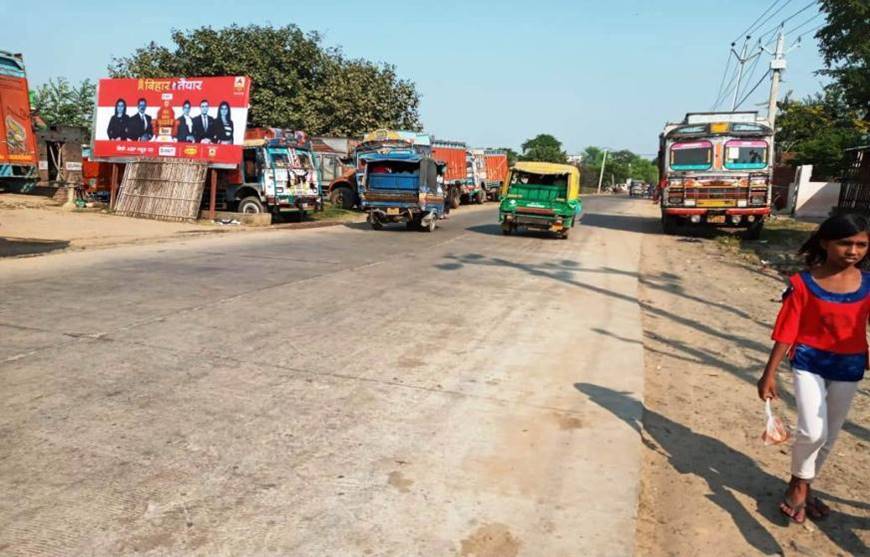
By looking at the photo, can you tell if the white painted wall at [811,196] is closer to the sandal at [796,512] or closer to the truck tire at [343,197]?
the truck tire at [343,197]

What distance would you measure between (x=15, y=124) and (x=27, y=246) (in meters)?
5.78

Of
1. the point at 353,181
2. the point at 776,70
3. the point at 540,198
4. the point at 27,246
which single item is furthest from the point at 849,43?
the point at 27,246

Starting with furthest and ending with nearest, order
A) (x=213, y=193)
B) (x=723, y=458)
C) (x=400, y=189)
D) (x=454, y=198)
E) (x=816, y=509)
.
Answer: (x=454, y=198) < (x=213, y=193) < (x=400, y=189) < (x=723, y=458) < (x=816, y=509)

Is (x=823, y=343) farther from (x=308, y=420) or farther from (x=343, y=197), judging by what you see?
(x=343, y=197)

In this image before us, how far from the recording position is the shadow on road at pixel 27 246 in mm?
11578

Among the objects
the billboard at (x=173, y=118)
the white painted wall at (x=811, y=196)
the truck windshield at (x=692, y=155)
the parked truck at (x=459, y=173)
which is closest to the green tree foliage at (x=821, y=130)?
the white painted wall at (x=811, y=196)

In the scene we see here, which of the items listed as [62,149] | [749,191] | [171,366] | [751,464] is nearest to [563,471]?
[751,464]

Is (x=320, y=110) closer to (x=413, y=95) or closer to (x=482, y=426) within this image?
(x=413, y=95)

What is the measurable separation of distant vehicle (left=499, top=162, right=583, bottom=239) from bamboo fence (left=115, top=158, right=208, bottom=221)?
9.25m

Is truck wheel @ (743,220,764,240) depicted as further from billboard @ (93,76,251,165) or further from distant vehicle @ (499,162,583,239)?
billboard @ (93,76,251,165)

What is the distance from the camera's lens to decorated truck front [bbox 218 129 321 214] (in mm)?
19484

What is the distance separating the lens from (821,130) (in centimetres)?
3662

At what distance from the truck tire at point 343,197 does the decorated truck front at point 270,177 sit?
632 centimetres

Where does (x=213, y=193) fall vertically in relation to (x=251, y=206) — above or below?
above
